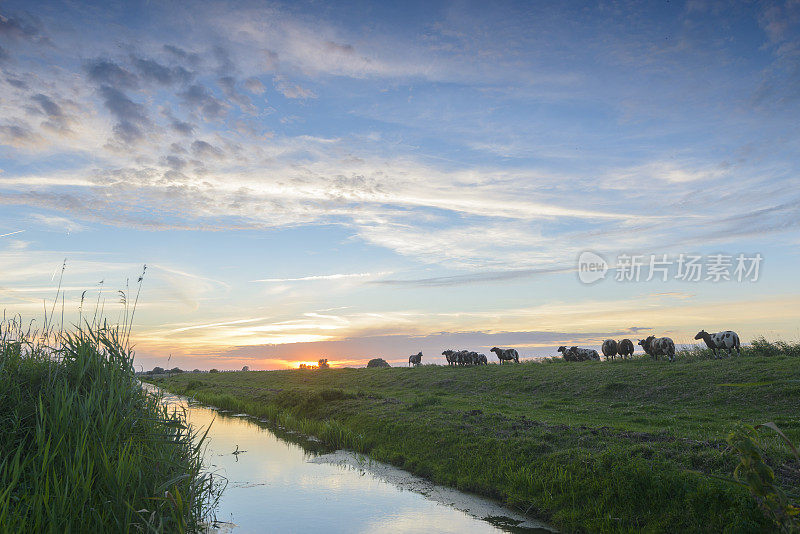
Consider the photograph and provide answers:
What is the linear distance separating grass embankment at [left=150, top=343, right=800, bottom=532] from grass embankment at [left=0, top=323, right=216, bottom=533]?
24.9ft

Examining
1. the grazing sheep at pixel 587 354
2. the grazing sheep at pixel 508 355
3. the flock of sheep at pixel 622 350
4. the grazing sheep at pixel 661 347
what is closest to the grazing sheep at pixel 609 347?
→ the flock of sheep at pixel 622 350

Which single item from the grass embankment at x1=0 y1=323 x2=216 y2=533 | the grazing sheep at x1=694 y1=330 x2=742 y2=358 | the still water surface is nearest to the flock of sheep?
the grazing sheep at x1=694 y1=330 x2=742 y2=358

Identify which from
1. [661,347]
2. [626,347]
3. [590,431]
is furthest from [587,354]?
[590,431]

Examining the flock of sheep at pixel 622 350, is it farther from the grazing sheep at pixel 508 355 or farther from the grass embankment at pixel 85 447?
the grass embankment at pixel 85 447

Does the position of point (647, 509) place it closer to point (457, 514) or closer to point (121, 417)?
point (457, 514)

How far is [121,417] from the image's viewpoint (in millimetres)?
11586

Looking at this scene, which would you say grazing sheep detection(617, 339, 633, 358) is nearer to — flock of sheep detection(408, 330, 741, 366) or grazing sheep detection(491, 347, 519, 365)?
flock of sheep detection(408, 330, 741, 366)

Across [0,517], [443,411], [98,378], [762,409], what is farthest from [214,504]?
[762,409]

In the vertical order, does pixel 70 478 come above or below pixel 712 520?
above

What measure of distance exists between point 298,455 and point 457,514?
1125 cm

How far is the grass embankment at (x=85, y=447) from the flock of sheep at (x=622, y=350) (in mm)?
36429

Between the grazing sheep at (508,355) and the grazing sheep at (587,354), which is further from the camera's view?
the grazing sheep at (508,355)

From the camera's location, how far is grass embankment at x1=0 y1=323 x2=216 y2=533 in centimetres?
869

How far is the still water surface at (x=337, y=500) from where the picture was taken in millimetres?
13742
